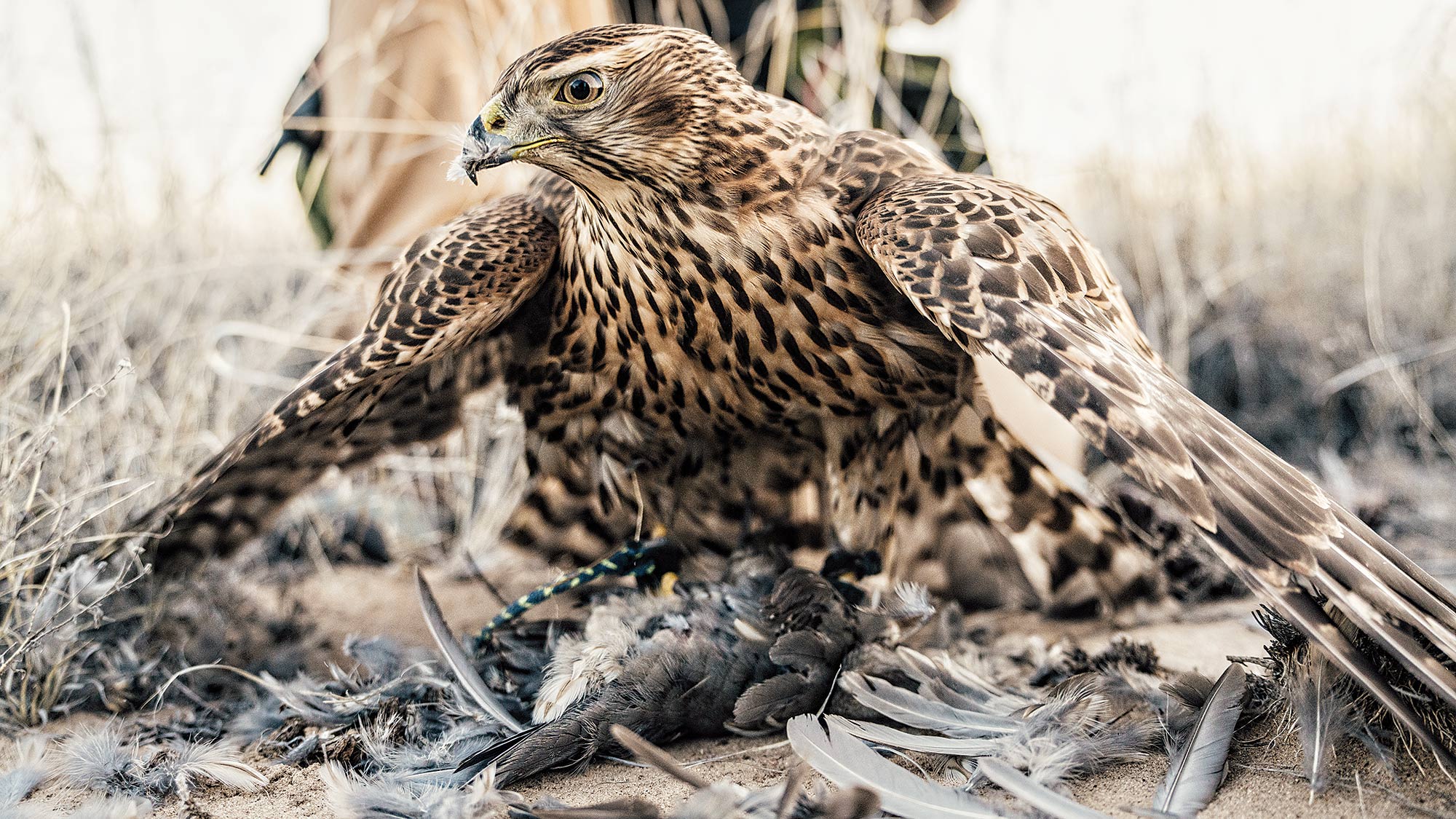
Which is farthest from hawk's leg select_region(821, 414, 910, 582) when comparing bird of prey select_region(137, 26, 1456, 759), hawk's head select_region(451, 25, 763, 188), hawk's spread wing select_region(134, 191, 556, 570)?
hawk's spread wing select_region(134, 191, 556, 570)

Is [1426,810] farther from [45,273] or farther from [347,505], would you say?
[45,273]

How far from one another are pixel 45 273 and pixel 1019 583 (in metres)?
3.01

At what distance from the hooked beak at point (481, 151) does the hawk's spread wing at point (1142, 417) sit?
0.74 meters

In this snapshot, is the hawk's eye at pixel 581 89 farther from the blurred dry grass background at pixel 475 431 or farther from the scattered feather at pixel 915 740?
the scattered feather at pixel 915 740

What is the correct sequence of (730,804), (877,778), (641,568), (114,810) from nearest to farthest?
(730,804), (877,778), (114,810), (641,568)

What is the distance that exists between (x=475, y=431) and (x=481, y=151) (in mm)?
1840

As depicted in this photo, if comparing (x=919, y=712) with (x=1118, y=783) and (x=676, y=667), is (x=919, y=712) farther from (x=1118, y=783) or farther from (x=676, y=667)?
(x=676, y=667)

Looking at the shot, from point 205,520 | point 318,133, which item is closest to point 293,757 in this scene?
point 205,520

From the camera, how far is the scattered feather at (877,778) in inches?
61.4

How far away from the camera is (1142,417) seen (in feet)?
5.20

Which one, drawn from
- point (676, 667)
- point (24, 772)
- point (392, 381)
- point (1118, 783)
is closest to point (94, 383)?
point (392, 381)

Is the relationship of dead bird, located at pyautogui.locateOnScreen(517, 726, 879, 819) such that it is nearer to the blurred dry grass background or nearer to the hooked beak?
the hooked beak

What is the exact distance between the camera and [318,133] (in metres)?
3.79

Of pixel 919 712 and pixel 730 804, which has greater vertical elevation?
pixel 730 804
